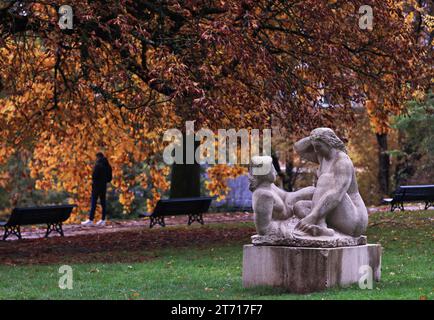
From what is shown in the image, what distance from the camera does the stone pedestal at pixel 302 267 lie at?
11.3 m

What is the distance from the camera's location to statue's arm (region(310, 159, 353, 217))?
38.3 ft

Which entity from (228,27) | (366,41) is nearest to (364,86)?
(366,41)

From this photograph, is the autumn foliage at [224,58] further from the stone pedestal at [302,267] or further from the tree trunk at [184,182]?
the stone pedestal at [302,267]

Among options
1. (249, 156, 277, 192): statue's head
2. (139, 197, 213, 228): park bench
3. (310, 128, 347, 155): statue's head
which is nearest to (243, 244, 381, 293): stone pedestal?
(249, 156, 277, 192): statue's head

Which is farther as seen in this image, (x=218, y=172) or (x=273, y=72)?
(x=218, y=172)

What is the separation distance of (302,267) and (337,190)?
104cm

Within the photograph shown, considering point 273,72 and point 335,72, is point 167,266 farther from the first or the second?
point 335,72

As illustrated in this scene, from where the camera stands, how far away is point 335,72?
20.3m

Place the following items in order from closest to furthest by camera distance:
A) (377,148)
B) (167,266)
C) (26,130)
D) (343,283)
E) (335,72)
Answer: (343,283), (167,266), (335,72), (26,130), (377,148)

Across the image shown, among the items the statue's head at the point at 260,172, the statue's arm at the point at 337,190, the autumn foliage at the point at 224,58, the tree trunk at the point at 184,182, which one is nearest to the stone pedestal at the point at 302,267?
the statue's arm at the point at 337,190

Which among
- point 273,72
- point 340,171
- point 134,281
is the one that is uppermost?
point 273,72

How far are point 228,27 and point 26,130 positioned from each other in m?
8.71

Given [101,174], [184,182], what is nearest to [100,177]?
[101,174]

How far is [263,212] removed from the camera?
1183 centimetres
